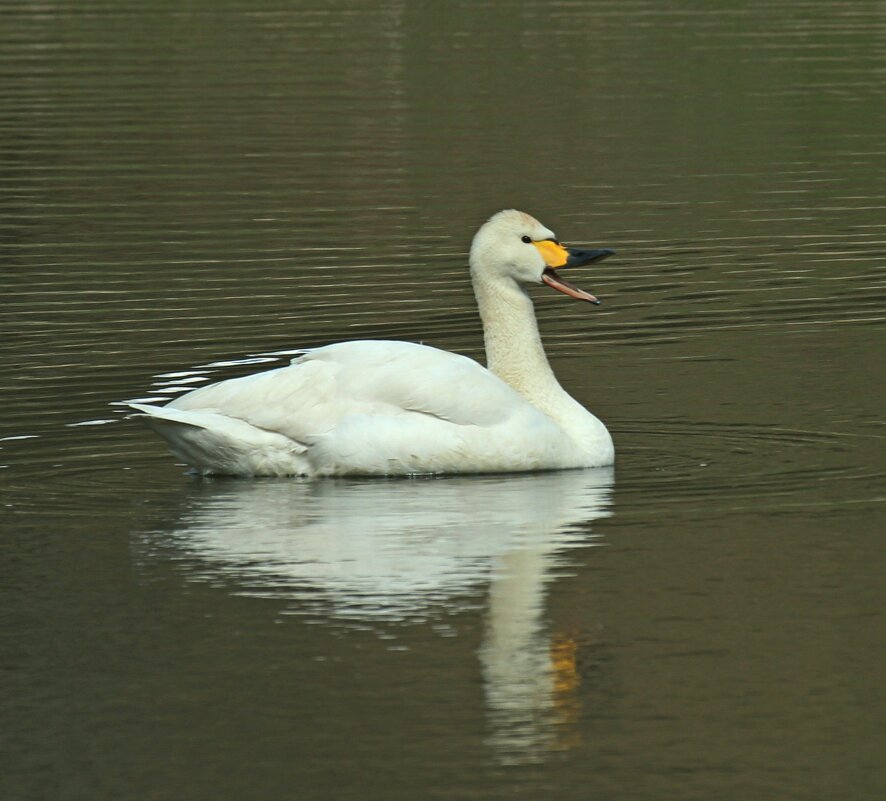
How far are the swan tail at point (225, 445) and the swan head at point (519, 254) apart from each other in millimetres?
1540

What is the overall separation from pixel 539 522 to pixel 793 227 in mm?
10362

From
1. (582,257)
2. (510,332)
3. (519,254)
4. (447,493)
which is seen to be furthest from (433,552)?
(582,257)

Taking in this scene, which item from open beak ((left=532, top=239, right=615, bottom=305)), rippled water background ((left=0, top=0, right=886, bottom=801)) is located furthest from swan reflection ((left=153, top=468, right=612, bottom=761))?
open beak ((left=532, top=239, right=615, bottom=305))

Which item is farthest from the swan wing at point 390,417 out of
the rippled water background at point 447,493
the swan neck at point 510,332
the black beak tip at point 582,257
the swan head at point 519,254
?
the black beak tip at point 582,257

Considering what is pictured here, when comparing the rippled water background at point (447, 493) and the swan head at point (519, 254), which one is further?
the swan head at point (519, 254)

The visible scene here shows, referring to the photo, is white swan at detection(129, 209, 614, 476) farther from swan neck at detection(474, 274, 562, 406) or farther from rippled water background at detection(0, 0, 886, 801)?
swan neck at detection(474, 274, 562, 406)

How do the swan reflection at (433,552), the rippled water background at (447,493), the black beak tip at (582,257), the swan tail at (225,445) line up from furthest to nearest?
1. the black beak tip at (582,257)
2. the swan tail at (225,445)
3. the swan reflection at (433,552)
4. the rippled water background at (447,493)

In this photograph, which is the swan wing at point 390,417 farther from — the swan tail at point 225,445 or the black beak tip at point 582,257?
the black beak tip at point 582,257

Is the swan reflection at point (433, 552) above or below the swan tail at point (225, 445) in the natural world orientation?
below

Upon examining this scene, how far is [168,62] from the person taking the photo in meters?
37.5

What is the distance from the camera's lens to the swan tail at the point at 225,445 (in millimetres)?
11656

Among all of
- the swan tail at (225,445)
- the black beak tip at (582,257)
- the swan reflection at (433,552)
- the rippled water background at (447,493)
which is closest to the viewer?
the rippled water background at (447,493)

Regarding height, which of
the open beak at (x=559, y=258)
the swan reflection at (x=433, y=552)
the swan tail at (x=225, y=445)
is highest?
the open beak at (x=559, y=258)

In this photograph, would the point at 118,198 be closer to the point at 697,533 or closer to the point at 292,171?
the point at 292,171
